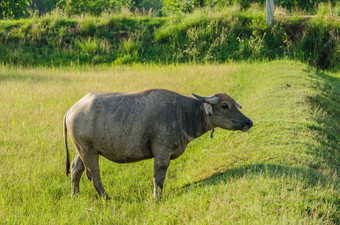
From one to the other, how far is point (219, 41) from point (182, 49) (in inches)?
57.6

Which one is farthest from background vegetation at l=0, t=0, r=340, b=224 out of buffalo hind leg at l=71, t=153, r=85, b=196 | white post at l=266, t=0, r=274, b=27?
white post at l=266, t=0, r=274, b=27

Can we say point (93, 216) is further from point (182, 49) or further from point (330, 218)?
point (182, 49)

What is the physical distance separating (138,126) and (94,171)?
791 millimetres

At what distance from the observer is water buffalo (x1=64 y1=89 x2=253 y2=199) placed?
514 centimetres

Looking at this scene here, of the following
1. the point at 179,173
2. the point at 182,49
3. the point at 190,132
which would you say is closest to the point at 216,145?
the point at 179,173

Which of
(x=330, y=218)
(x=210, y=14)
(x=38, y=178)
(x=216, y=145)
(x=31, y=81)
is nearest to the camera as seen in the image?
(x=330, y=218)

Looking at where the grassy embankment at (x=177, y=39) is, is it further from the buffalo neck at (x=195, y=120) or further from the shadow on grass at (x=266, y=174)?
the shadow on grass at (x=266, y=174)

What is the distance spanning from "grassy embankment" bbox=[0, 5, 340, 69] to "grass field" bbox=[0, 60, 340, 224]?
16.3 feet

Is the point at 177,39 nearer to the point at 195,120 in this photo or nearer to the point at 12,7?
the point at 12,7

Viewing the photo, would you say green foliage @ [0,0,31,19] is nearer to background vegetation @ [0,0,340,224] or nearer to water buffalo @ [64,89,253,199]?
background vegetation @ [0,0,340,224]

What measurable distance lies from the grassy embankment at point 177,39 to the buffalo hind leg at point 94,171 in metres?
10.1

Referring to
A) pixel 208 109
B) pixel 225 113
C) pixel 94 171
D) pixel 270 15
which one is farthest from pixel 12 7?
pixel 225 113

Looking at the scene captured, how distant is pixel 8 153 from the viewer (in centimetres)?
639

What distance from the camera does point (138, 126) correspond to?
5176 mm
